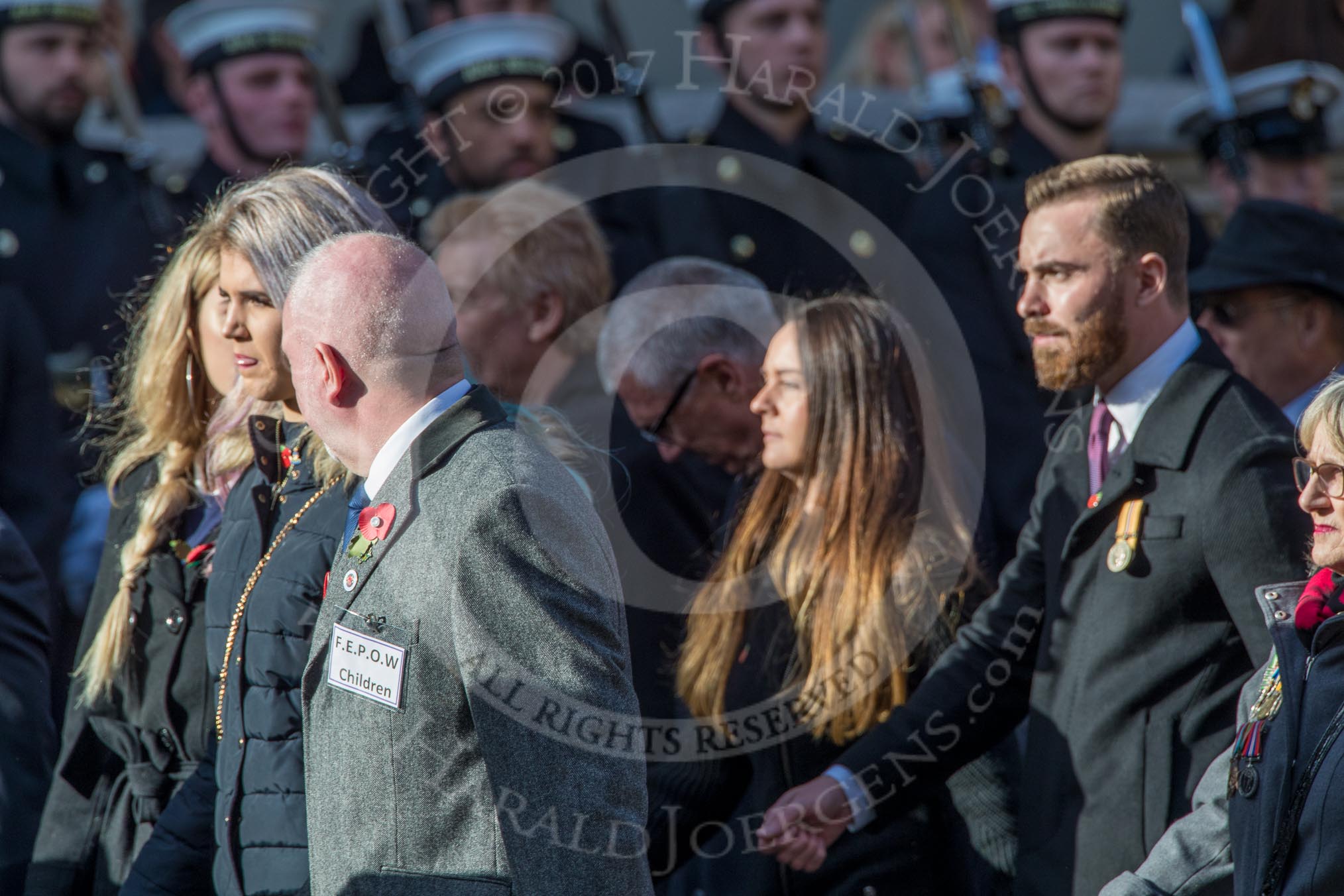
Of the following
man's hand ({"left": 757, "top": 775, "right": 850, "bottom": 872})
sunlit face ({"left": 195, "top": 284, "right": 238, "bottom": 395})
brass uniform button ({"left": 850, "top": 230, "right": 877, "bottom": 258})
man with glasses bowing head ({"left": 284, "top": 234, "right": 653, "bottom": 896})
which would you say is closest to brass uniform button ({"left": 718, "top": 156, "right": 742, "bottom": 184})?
brass uniform button ({"left": 850, "top": 230, "right": 877, "bottom": 258})

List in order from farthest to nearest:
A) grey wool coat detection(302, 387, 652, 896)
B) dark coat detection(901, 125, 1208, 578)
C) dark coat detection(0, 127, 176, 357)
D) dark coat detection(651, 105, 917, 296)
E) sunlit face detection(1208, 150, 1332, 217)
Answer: sunlit face detection(1208, 150, 1332, 217) → dark coat detection(0, 127, 176, 357) → dark coat detection(651, 105, 917, 296) → dark coat detection(901, 125, 1208, 578) → grey wool coat detection(302, 387, 652, 896)

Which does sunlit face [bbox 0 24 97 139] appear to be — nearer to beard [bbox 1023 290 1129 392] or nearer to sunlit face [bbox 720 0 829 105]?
sunlit face [bbox 720 0 829 105]

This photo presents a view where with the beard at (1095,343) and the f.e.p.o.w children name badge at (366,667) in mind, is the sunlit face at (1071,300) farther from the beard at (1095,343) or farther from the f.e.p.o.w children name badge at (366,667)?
the f.e.p.o.w children name badge at (366,667)

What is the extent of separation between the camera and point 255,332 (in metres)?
2.79

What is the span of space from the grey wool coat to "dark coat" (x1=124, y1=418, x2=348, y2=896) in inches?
12.2

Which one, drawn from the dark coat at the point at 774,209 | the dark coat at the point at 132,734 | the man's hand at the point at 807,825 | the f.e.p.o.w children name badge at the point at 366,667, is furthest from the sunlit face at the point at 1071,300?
the dark coat at the point at 774,209

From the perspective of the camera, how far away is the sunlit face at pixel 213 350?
313cm

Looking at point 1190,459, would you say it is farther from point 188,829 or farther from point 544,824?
point 188,829

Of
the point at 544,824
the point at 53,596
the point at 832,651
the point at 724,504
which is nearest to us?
the point at 544,824

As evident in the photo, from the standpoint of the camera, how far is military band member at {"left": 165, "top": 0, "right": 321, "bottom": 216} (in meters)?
5.38

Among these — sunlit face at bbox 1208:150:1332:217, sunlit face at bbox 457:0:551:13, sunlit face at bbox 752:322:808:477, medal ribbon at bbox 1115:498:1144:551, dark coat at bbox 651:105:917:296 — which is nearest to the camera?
medal ribbon at bbox 1115:498:1144:551

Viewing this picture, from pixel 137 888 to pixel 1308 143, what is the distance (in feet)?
13.6

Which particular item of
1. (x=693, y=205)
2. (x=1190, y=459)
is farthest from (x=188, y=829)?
(x=693, y=205)

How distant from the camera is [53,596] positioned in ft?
→ 14.6
